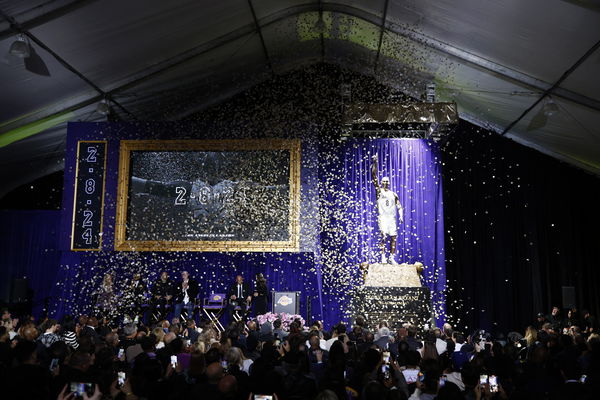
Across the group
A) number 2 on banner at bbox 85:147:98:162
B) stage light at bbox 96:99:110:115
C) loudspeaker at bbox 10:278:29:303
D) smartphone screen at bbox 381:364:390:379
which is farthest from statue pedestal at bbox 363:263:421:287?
loudspeaker at bbox 10:278:29:303

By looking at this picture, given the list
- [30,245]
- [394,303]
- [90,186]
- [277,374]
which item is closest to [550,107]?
[394,303]

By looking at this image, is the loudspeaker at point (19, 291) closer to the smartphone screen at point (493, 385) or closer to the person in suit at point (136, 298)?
the person in suit at point (136, 298)

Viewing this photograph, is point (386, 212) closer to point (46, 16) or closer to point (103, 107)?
point (103, 107)

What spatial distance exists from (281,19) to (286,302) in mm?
6018

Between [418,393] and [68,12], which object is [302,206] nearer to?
[68,12]

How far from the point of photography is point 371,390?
10.9 ft

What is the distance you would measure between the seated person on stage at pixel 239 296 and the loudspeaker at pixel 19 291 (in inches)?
189

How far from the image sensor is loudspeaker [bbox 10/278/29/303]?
45.1 ft

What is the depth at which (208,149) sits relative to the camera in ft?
45.0

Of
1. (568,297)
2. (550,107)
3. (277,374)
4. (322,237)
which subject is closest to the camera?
(277,374)

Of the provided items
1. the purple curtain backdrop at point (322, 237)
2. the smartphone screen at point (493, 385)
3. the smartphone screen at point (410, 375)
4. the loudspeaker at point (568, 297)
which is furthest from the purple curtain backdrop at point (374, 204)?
the smartphone screen at point (493, 385)

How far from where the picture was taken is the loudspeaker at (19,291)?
13.7 m

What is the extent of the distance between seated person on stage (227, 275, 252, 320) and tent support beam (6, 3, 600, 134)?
4652mm

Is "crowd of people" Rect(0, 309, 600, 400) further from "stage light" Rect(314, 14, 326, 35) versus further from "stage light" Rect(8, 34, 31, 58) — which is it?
"stage light" Rect(314, 14, 326, 35)
